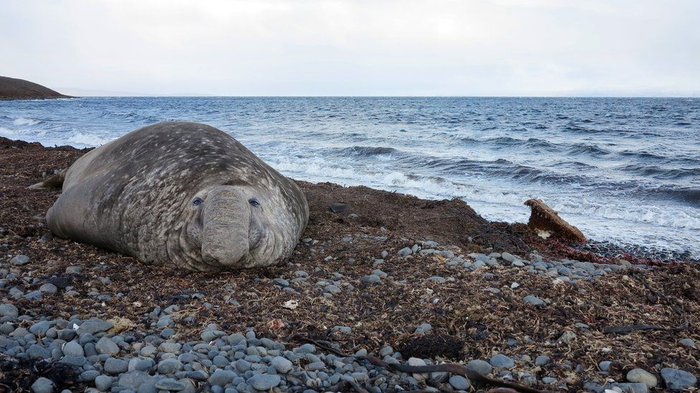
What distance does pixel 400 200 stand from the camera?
9.72 meters

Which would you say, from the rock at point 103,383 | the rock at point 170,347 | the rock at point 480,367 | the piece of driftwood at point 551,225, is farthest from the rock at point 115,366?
the piece of driftwood at point 551,225

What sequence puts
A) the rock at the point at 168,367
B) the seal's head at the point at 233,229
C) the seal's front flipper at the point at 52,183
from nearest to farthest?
the rock at the point at 168,367 → the seal's head at the point at 233,229 → the seal's front flipper at the point at 52,183

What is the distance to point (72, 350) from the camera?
327 cm

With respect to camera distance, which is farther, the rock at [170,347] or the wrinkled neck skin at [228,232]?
the wrinkled neck skin at [228,232]

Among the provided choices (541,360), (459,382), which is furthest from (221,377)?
(541,360)

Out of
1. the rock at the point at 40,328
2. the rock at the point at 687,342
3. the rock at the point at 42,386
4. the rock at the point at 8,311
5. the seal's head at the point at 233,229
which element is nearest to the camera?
the rock at the point at 42,386

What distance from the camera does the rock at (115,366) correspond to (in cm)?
310

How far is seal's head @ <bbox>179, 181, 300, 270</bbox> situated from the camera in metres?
4.78

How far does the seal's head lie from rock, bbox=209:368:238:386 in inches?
69.8

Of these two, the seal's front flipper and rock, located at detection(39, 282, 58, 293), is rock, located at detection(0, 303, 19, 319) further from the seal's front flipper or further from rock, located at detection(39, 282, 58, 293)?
the seal's front flipper

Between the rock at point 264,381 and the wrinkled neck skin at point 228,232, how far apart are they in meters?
1.85

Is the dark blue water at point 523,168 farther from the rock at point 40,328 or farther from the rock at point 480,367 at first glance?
the rock at point 40,328

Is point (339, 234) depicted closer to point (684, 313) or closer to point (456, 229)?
point (456, 229)

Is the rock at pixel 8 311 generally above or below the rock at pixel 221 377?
above
